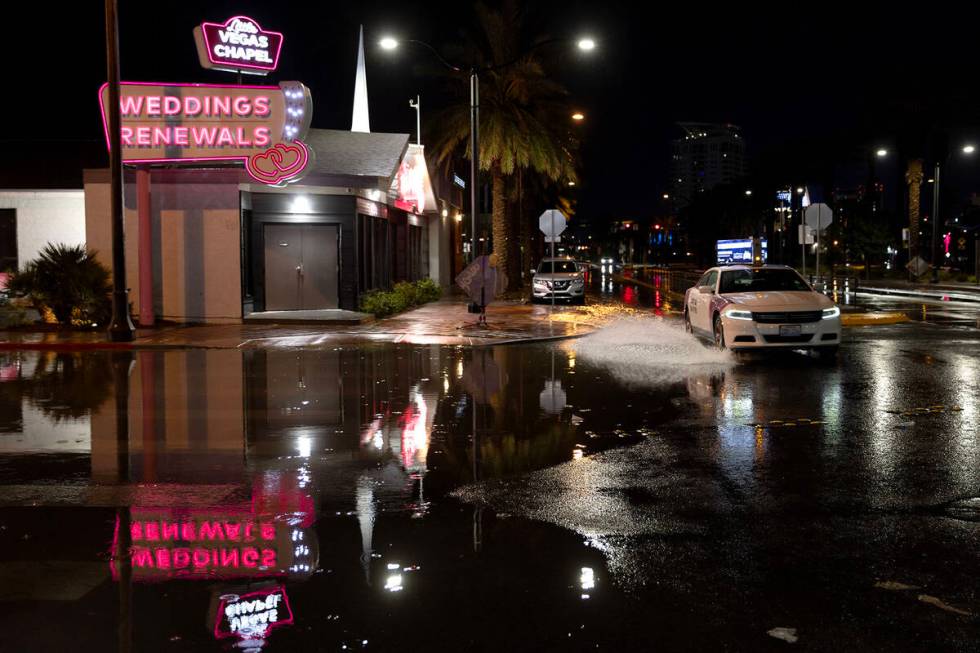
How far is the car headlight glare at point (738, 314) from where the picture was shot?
15.6m

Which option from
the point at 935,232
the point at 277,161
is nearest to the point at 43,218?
the point at 277,161

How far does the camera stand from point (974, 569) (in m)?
5.35

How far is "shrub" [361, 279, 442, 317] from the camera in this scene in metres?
26.3

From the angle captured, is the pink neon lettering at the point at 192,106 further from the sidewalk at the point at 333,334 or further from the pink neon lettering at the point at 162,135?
the sidewalk at the point at 333,334

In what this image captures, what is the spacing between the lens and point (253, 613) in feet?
15.6

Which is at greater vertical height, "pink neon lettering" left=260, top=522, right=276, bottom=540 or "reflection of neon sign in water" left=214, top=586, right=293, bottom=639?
Result: "pink neon lettering" left=260, top=522, right=276, bottom=540

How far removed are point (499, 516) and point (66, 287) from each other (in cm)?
1847

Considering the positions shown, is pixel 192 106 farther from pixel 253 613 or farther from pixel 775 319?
pixel 253 613

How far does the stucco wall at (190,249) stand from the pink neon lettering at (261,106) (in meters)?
2.55

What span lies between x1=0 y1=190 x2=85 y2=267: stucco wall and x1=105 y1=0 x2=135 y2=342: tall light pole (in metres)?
12.2

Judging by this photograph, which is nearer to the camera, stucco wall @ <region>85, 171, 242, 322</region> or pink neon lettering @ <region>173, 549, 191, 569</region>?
pink neon lettering @ <region>173, 549, 191, 569</region>

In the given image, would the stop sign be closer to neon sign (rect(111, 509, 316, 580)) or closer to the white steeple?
the white steeple

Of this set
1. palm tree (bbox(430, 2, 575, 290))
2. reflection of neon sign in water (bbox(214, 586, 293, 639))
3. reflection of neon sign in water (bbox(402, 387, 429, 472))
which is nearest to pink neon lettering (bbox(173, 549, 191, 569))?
reflection of neon sign in water (bbox(214, 586, 293, 639))

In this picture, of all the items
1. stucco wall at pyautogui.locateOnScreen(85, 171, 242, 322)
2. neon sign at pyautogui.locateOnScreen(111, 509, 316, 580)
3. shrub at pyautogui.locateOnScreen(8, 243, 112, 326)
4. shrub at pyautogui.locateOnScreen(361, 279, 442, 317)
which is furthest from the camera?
shrub at pyautogui.locateOnScreen(361, 279, 442, 317)
